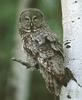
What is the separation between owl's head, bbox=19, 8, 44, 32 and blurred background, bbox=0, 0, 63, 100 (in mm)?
1992

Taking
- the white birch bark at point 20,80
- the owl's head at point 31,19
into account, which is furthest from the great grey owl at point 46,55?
the white birch bark at point 20,80

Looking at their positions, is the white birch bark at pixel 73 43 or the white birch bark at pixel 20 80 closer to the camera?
the white birch bark at pixel 73 43

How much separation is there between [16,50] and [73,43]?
9.82 ft

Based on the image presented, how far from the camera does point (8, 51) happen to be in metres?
6.52

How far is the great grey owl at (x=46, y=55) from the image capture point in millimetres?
2846

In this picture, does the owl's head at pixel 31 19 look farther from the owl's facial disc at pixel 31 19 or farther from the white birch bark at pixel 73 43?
the white birch bark at pixel 73 43

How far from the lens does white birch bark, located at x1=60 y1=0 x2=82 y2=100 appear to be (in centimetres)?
286

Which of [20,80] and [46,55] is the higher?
[20,80]

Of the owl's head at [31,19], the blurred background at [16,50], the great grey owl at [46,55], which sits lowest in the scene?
the great grey owl at [46,55]

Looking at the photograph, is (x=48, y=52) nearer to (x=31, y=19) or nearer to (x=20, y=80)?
(x=31, y=19)

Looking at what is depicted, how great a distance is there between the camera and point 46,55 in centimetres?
287

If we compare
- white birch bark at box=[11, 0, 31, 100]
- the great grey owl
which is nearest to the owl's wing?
the great grey owl

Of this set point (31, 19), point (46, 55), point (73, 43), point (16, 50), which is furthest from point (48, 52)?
point (16, 50)

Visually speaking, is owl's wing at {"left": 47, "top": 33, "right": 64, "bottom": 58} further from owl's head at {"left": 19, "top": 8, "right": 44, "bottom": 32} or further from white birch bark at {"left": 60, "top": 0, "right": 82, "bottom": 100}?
owl's head at {"left": 19, "top": 8, "right": 44, "bottom": 32}
